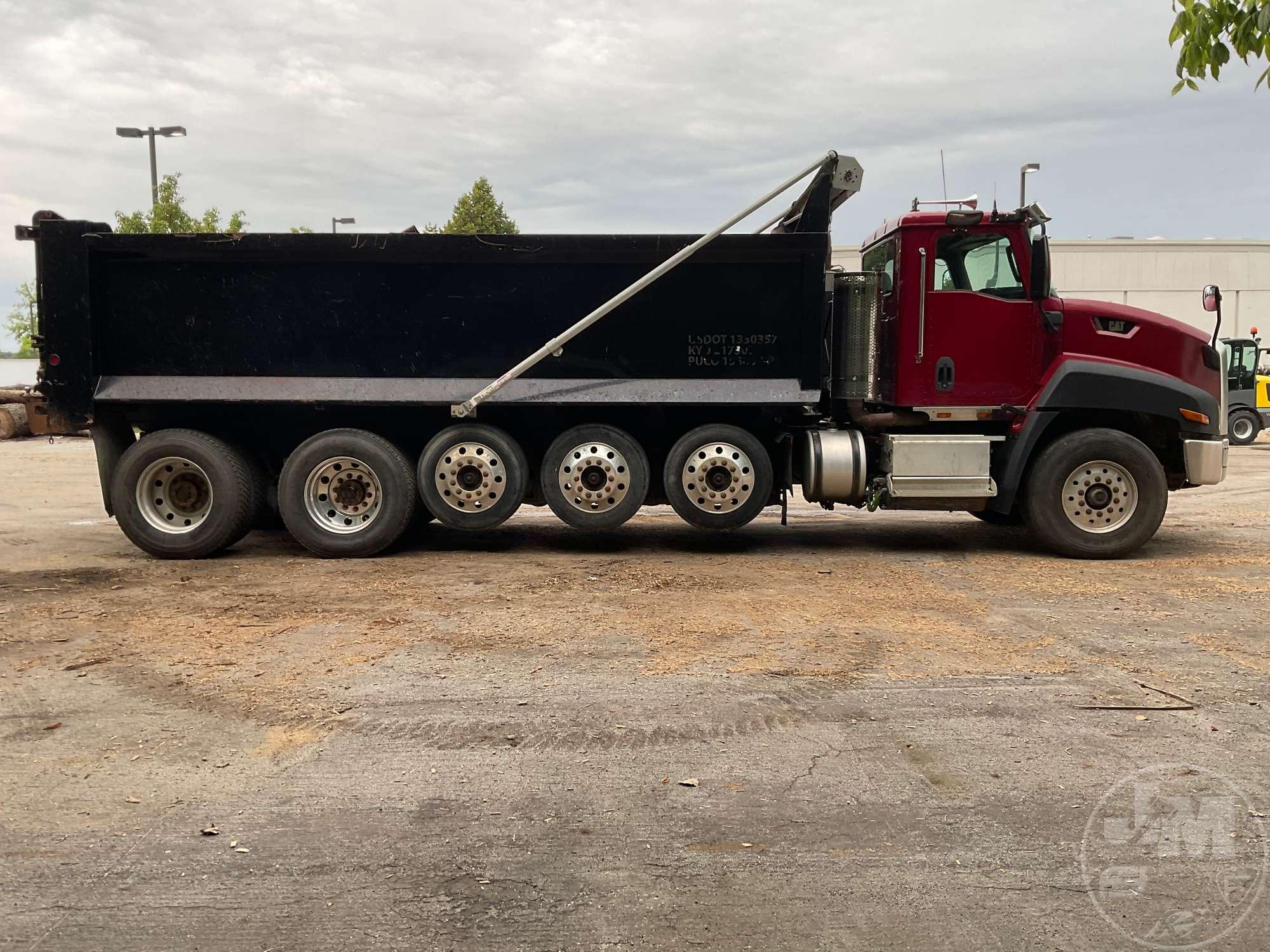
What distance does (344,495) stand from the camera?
8852mm

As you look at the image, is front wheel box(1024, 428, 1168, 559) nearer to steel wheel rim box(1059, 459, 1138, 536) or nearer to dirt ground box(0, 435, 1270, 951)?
steel wheel rim box(1059, 459, 1138, 536)

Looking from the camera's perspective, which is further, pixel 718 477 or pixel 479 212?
pixel 479 212

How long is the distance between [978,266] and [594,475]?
379cm

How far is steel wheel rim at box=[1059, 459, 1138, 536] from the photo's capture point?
28.6 feet

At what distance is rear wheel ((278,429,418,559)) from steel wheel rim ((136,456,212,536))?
0.74m

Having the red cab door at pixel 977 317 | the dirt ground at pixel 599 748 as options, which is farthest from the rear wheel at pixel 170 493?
the red cab door at pixel 977 317

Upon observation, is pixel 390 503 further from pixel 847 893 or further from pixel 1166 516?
pixel 1166 516

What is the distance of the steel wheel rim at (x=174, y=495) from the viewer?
873 centimetres

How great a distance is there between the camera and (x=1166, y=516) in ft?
37.5

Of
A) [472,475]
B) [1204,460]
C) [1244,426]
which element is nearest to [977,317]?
[1204,460]

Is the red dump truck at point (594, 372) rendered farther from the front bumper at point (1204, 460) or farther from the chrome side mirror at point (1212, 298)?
the chrome side mirror at point (1212, 298)

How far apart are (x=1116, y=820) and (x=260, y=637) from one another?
4.71m

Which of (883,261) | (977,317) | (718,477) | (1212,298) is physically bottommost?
(718,477)

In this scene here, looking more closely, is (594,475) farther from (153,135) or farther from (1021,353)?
(153,135)
